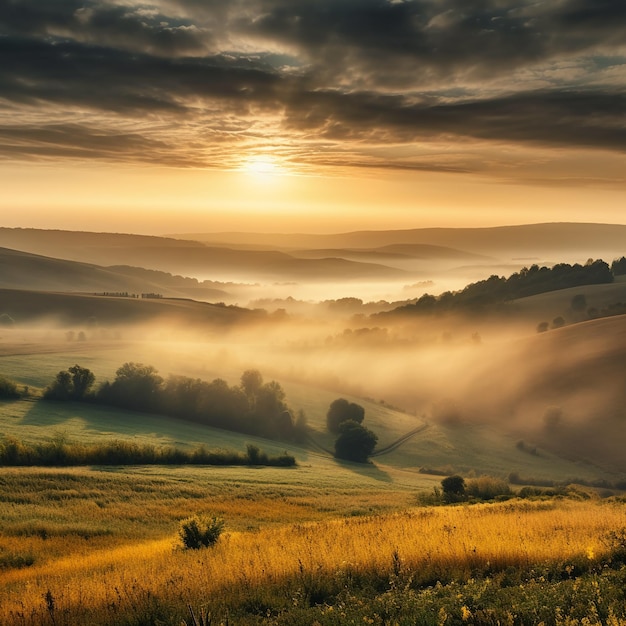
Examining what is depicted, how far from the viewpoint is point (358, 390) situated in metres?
178

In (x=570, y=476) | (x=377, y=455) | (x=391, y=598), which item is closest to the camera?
(x=391, y=598)

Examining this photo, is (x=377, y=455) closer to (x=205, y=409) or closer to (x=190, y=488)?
(x=205, y=409)

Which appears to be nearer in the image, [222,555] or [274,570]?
[274,570]

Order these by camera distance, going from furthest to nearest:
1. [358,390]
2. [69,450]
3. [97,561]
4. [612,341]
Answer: [358,390], [612,341], [69,450], [97,561]

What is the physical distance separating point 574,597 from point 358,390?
16859 centimetres

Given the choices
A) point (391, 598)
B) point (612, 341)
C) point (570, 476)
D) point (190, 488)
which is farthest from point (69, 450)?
point (612, 341)

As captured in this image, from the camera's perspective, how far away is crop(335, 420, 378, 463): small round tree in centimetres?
11231

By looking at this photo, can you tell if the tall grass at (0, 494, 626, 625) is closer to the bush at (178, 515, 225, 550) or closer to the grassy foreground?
the grassy foreground

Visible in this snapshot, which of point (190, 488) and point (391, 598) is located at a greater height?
point (391, 598)

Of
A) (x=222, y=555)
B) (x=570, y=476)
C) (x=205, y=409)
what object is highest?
(x=222, y=555)

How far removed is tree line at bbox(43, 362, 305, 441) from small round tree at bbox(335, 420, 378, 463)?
41.1ft

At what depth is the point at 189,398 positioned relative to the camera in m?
119

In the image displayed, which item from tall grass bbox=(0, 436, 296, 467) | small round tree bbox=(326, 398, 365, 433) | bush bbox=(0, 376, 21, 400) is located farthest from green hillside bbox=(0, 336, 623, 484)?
tall grass bbox=(0, 436, 296, 467)

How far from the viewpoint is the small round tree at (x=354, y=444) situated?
112 metres
